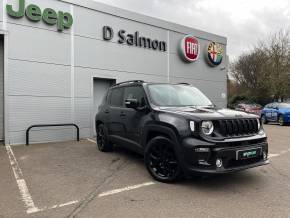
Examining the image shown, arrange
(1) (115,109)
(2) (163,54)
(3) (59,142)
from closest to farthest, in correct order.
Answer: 1. (1) (115,109)
2. (3) (59,142)
3. (2) (163,54)

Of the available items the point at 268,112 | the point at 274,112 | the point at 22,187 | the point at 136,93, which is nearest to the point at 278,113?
the point at 274,112

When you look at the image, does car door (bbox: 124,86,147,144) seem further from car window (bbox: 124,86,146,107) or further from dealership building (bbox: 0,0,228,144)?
dealership building (bbox: 0,0,228,144)

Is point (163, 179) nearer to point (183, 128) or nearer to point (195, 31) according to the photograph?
point (183, 128)

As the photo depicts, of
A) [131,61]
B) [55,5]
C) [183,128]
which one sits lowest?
[183,128]

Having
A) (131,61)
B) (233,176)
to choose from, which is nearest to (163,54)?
(131,61)

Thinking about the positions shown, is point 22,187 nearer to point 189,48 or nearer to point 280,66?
point 189,48

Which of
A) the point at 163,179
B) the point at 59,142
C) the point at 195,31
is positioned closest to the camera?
the point at 163,179

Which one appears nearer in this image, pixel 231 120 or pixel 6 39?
pixel 231 120

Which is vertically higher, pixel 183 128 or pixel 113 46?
pixel 113 46

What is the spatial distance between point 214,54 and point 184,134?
12467 millimetres

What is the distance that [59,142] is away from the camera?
9961 millimetres

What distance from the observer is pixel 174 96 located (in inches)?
239

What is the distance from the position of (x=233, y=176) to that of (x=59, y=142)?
653cm

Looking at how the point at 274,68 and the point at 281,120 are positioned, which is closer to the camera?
the point at 281,120
